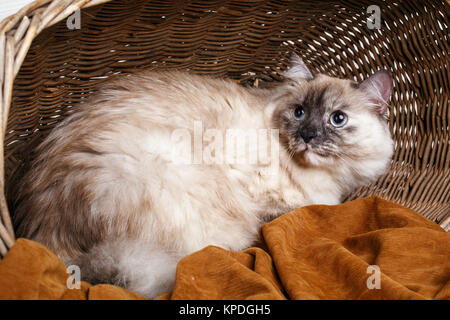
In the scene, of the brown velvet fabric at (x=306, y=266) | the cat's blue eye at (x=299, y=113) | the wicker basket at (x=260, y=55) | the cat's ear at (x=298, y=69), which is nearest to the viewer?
the brown velvet fabric at (x=306, y=266)

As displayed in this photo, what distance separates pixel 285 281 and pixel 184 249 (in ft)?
1.34

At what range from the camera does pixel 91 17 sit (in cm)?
165

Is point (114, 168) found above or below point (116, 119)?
below

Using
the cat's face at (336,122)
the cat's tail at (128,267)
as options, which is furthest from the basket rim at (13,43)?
the cat's face at (336,122)

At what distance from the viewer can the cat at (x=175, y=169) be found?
1284 millimetres

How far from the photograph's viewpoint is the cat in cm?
A: 128

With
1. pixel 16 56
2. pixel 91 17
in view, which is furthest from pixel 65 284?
pixel 91 17

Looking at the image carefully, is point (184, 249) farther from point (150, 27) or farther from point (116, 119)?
point (150, 27)

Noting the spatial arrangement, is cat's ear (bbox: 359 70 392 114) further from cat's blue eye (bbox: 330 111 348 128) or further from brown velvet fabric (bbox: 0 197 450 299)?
brown velvet fabric (bbox: 0 197 450 299)

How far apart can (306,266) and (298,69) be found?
41.9 inches

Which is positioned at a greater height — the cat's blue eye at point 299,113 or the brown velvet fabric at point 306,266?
the cat's blue eye at point 299,113

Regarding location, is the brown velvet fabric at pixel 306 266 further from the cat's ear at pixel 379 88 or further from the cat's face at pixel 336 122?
the cat's ear at pixel 379 88

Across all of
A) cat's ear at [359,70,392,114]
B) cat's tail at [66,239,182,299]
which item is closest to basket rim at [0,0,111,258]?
cat's tail at [66,239,182,299]

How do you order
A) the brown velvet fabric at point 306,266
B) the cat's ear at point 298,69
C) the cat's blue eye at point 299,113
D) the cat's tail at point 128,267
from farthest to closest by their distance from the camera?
the cat's ear at point 298,69, the cat's blue eye at point 299,113, the cat's tail at point 128,267, the brown velvet fabric at point 306,266
